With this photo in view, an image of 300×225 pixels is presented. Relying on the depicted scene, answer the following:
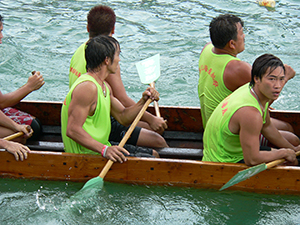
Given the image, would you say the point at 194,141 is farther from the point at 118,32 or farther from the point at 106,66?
the point at 118,32

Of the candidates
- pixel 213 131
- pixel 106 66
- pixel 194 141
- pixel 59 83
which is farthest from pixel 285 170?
pixel 59 83

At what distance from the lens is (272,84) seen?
3.16 m

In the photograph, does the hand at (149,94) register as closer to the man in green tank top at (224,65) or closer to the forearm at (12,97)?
the man in green tank top at (224,65)

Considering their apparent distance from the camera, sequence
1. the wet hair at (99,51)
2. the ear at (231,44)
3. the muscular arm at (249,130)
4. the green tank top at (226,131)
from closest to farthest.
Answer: the muscular arm at (249,130), the green tank top at (226,131), the wet hair at (99,51), the ear at (231,44)

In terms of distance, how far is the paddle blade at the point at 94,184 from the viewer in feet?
11.1

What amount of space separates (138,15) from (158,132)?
7.06m

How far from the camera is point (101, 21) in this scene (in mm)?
3963

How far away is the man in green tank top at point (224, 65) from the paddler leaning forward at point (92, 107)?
106 cm

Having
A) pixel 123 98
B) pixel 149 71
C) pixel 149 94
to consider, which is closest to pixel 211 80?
pixel 149 94

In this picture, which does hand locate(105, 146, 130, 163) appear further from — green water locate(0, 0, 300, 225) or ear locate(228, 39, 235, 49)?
ear locate(228, 39, 235, 49)

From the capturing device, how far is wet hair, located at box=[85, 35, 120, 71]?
334cm

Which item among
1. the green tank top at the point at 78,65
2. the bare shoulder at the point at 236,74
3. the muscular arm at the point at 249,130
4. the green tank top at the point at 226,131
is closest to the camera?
the muscular arm at the point at 249,130

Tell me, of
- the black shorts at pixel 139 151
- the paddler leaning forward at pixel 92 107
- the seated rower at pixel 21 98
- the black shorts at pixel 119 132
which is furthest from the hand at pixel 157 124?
the seated rower at pixel 21 98

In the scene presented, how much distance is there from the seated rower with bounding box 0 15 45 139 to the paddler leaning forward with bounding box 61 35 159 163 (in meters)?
0.79
